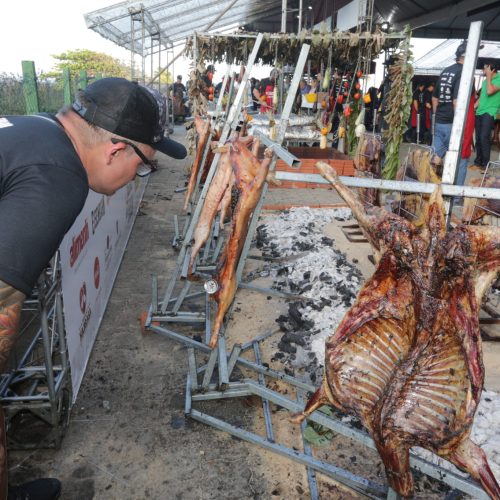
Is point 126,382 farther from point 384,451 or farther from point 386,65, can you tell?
point 386,65

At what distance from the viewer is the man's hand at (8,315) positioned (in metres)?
1.52

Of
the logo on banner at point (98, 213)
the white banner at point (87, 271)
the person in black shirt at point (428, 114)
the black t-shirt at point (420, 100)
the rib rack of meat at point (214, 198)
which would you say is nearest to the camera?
the white banner at point (87, 271)

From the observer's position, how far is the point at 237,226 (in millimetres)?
3545

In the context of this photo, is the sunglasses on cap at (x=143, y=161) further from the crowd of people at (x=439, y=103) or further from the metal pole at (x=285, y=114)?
the crowd of people at (x=439, y=103)

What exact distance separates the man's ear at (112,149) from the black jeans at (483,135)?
1203 centimetres

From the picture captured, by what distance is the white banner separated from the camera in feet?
11.3

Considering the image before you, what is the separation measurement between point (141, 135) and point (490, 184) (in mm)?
3957

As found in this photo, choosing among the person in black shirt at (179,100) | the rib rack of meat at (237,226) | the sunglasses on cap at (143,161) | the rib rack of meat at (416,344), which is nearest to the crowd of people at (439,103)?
the person in black shirt at (179,100)

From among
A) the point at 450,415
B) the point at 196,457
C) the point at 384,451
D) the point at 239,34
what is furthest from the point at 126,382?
the point at 239,34

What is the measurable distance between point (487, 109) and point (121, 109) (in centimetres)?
1210

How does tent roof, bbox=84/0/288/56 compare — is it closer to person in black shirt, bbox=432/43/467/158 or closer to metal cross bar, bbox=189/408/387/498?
person in black shirt, bbox=432/43/467/158

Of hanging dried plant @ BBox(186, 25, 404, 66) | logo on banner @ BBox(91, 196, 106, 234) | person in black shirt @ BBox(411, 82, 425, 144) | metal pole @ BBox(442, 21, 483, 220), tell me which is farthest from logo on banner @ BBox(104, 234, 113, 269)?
person in black shirt @ BBox(411, 82, 425, 144)

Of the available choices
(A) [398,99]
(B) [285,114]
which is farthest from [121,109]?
(A) [398,99]

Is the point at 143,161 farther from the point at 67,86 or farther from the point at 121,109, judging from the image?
the point at 67,86
